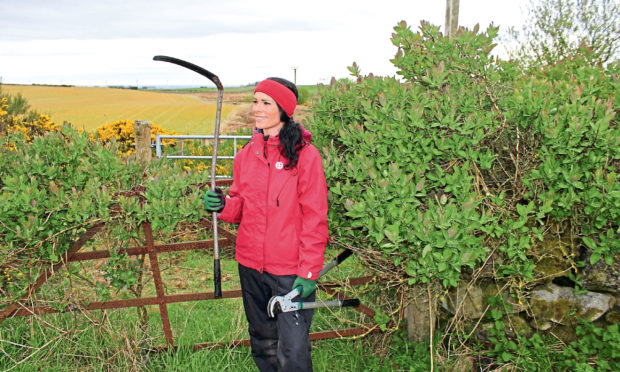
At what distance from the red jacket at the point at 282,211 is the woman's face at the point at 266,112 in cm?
9

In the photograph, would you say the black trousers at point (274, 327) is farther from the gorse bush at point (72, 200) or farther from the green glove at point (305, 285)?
the gorse bush at point (72, 200)

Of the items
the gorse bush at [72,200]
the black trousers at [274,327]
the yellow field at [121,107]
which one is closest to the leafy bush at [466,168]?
the black trousers at [274,327]

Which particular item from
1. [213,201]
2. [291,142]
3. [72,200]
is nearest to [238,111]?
[72,200]

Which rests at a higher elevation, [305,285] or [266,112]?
[266,112]

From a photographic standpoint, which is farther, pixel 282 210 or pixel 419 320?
pixel 419 320

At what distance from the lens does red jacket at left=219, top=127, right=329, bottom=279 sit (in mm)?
2779

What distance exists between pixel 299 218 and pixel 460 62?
1.59 meters

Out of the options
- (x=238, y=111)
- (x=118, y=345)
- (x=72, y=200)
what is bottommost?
(x=118, y=345)

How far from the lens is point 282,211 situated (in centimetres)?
287

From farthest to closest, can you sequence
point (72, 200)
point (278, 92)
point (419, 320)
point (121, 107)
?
point (121, 107) → point (419, 320) → point (72, 200) → point (278, 92)

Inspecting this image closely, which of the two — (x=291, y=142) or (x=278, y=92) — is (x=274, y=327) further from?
(x=278, y=92)

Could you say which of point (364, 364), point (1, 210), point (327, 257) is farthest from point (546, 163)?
point (1, 210)

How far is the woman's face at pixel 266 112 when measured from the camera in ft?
9.75

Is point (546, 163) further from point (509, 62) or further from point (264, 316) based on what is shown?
point (264, 316)
